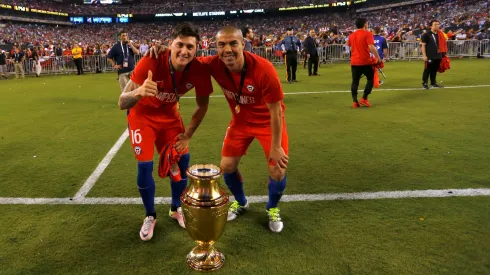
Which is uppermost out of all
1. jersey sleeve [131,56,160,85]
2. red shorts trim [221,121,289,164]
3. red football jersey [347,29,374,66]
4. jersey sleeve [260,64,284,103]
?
red football jersey [347,29,374,66]

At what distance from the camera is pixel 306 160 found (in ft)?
17.8

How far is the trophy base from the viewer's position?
2842 mm

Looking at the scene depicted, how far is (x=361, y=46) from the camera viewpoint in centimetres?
874

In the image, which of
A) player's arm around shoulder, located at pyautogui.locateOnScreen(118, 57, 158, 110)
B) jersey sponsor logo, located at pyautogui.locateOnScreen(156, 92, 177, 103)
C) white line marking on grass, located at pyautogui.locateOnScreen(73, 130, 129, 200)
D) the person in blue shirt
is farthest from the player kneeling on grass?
the person in blue shirt

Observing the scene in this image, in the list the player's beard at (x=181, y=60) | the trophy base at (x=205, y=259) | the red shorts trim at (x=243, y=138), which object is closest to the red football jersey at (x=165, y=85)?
the player's beard at (x=181, y=60)

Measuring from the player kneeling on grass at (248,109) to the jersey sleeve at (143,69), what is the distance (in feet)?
0.27

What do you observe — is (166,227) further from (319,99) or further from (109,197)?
(319,99)

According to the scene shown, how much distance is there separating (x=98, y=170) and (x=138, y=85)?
254 centimetres

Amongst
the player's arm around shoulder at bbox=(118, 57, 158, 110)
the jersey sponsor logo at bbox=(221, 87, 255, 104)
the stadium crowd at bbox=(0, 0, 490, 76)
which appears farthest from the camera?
the stadium crowd at bbox=(0, 0, 490, 76)

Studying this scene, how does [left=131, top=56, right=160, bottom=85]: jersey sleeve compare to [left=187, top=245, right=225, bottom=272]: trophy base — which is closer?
[left=187, top=245, right=225, bottom=272]: trophy base

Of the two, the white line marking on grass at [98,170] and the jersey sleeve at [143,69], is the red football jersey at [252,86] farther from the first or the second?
the white line marking on grass at [98,170]

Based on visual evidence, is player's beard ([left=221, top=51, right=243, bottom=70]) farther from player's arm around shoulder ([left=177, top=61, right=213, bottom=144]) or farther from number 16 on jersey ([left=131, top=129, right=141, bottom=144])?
number 16 on jersey ([left=131, top=129, right=141, bottom=144])

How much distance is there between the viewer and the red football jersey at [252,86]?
312 cm

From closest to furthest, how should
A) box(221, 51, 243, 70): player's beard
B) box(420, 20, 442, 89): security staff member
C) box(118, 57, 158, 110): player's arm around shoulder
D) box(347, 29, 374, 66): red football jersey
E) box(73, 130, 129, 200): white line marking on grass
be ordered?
box(118, 57, 158, 110): player's arm around shoulder < box(221, 51, 243, 70): player's beard < box(73, 130, 129, 200): white line marking on grass < box(347, 29, 374, 66): red football jersey < box(420, 20, 442, 89): security staff member
